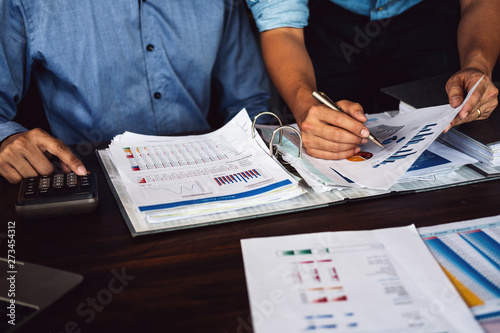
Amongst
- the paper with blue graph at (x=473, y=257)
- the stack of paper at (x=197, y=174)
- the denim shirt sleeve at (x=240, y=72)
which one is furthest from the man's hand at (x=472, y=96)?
the denim shirt sleeve at (x=240, y=72)

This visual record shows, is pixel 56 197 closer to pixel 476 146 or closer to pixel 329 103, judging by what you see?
pixel 329 103

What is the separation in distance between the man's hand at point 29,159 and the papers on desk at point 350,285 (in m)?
0.41

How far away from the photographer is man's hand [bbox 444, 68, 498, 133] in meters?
0.88

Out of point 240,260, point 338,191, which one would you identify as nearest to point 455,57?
point 338,191

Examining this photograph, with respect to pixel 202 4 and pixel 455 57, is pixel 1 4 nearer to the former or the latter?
pixel 202 4

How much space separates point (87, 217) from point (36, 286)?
187mm

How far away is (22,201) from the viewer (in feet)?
2.33

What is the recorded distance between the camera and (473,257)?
0.59 m

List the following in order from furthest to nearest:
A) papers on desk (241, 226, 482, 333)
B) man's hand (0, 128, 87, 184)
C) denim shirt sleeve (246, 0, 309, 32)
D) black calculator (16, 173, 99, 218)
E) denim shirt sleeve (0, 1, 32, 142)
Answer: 1. denim shirt sleeve (246, 0, 309, 32)
2. denim shirt sleeve (0, 1, 32, 142)
3. man's hand (0, 128, 87, 184)
4. black calculator (16, 173, 99, 218)
5. papers on desk (241, 226, 482, 333)

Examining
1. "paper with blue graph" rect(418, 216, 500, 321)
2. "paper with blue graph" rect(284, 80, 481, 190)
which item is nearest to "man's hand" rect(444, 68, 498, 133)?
"paper with blue graph" rect(284, 80, 481, 190)

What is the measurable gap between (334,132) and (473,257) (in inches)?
13.9

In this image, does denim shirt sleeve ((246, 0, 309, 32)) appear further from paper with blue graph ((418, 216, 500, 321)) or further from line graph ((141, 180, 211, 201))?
paper with blue graph ((418, 216, 500, 321))

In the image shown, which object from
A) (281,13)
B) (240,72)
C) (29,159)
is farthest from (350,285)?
(240,72)

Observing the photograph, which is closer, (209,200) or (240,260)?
(240,260)
